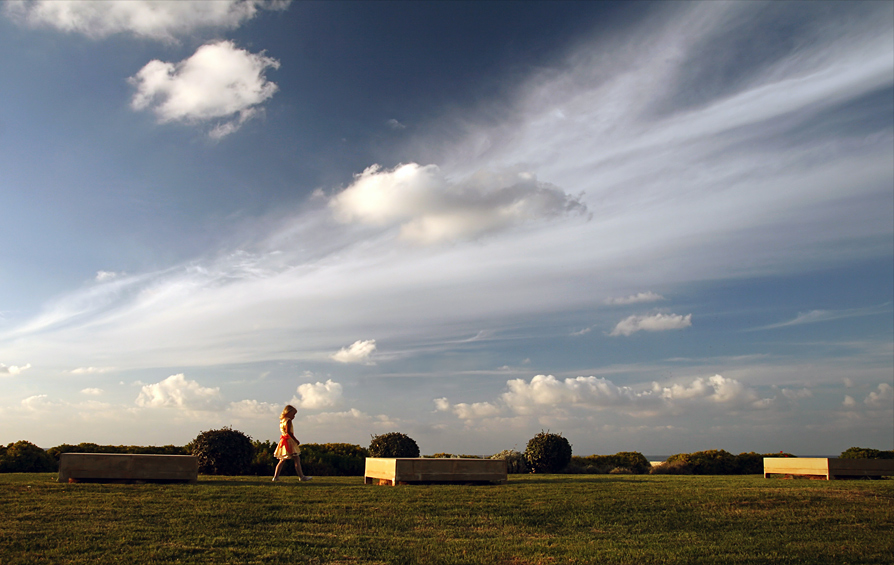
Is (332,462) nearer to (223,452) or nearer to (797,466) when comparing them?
(223,452)

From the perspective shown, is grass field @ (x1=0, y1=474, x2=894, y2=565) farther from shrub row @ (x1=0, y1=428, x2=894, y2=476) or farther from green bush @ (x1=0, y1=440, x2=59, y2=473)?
green bush @ (x1=0, y1=440, x2=59, y2=473)

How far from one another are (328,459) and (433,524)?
11.4m

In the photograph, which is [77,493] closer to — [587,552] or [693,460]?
[587,552]

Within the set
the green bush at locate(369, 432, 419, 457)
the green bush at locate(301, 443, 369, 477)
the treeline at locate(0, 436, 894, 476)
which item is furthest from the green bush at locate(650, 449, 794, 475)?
the green bush at locate(301, 443, 369, 477)

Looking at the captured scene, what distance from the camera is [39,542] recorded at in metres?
8.19

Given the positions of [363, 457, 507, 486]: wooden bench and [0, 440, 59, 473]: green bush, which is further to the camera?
[0, 440, 59, 473]: green bush

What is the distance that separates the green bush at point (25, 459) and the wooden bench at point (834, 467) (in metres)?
24.3

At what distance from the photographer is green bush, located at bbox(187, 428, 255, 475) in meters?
17.9

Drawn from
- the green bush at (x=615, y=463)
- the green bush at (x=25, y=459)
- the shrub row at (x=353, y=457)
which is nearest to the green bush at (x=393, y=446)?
the shrub row at (x=353, y=457)

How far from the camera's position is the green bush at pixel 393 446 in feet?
71.2

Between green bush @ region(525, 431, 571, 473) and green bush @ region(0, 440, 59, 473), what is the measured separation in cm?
1670

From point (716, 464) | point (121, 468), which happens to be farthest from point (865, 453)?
point (121, 468)

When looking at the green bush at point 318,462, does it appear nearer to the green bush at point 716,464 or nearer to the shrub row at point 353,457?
the shrub row at point 353,457

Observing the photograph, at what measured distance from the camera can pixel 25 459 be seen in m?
19.1
